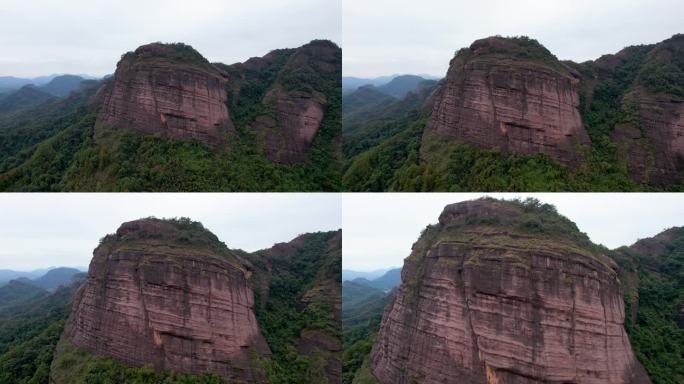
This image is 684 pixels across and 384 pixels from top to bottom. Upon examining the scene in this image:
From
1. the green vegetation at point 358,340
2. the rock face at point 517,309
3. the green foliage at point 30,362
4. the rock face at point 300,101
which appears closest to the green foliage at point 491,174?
the rock face at point 517,309

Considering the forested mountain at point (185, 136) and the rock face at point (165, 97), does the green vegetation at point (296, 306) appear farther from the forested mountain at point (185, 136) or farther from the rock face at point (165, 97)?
the rock face at point (165, 97)

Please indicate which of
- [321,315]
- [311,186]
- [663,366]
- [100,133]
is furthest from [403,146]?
[100,133]

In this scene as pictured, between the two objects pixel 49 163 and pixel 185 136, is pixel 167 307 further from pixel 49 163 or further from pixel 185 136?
pixel 49 163

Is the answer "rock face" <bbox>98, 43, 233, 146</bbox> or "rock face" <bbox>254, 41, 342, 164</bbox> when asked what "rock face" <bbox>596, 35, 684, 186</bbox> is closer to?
"rock face" <bbox>254, 41, 342, 164</bbox>

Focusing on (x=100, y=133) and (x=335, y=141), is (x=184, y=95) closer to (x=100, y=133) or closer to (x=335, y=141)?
(x=100, y=133)

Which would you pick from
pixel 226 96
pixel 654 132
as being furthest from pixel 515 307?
pixel 226 96
